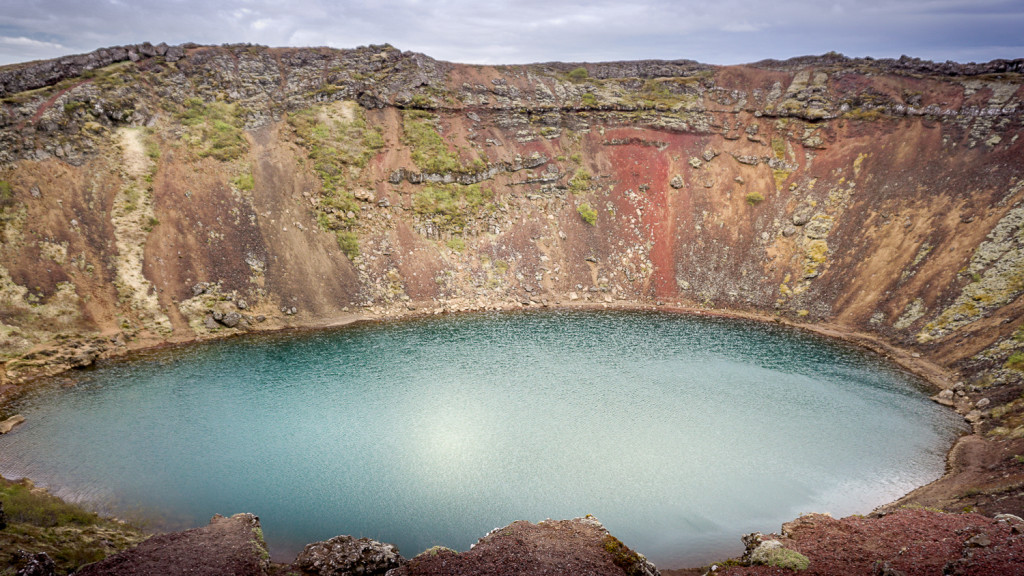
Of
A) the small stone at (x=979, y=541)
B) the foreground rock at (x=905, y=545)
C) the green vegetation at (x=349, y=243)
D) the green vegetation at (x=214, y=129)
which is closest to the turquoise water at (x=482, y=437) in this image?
the foreground rock at (x=905, y=545)

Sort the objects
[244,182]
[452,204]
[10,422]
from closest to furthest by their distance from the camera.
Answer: [10,422] → [244,182] → [452,204]

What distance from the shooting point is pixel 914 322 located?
49.1m

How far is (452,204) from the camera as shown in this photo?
66188mm

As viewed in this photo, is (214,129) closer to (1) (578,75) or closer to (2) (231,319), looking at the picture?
(2) (231,319)

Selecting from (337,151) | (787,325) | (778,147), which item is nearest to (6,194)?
(337,151)

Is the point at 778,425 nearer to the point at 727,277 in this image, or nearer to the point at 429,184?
the point at 727,277

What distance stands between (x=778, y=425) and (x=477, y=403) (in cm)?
2165

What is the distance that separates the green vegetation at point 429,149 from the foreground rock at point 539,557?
51811mm

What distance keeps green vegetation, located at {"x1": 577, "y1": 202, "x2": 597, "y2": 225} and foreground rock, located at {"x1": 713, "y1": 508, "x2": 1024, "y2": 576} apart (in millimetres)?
Answer: 46701

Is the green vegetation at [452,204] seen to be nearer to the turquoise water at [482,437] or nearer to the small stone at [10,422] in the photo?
the turquoise water at [482,437]

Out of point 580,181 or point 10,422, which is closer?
point 10,422

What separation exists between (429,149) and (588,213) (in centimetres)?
2240

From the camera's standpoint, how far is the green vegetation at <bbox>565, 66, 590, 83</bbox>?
80.2 m

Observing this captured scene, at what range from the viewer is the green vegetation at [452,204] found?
2557 inches
